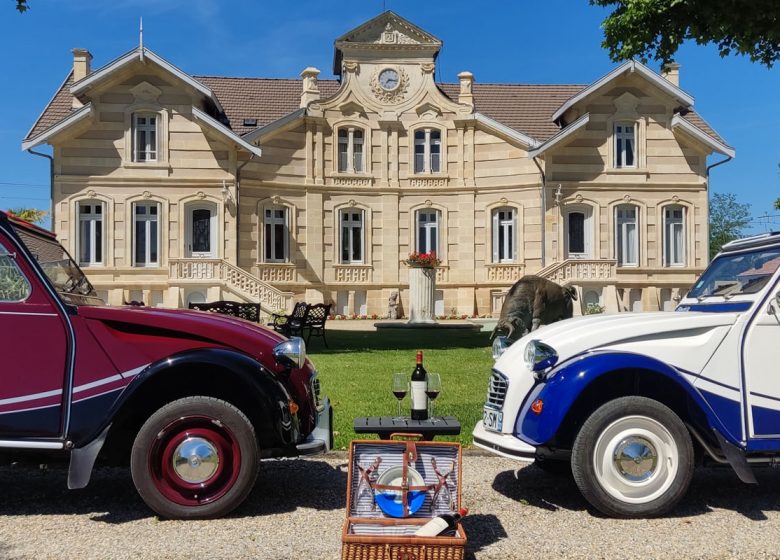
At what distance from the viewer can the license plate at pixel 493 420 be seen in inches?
202

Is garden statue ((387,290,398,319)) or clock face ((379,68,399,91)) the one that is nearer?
garden statue ((387,290,398,319))

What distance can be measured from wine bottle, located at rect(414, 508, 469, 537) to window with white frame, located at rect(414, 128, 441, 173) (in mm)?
25656

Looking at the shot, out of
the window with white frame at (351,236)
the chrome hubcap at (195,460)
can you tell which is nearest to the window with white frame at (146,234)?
the window with white frame at (351,236)

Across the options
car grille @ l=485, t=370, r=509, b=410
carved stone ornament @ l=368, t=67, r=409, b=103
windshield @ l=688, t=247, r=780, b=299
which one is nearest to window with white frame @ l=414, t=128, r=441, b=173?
carved stone ornament @ l=368, t=67, r=409, b=103

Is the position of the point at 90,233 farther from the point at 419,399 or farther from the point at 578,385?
the point at 578,385

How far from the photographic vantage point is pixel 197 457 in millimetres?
4727

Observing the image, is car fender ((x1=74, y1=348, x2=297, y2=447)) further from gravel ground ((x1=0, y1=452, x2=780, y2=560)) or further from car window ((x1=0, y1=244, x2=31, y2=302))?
car window ((x1=0, y1=244, x2=31, y2=302))

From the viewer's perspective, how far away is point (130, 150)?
26.5 meters

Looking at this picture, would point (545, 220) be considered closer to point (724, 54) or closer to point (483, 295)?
point (483, 295)

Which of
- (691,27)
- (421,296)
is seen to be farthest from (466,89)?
(691,27)

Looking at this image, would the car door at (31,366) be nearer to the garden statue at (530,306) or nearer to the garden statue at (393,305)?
the garden statue at (530,306)

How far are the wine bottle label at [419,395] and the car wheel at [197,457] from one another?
1.03m

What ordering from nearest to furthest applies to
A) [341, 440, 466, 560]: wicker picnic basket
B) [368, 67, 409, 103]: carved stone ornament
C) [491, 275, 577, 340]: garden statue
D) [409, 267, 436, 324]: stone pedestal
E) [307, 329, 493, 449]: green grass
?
[341, 440, 466, 560]: wicker picnic basket → [307, 329, 493, 449]: green grass → [491, 275, 577, 340]: garden statue → [409, 267, 436, 324]: stone pedestal → [368, 67, 409, 103]: carved stone ornament

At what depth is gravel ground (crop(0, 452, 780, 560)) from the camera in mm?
4270
